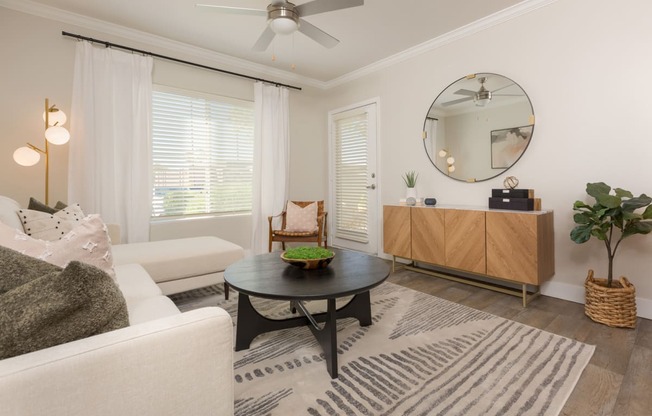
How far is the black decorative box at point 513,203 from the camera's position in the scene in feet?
8.69

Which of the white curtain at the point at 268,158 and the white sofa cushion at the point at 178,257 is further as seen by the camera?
the white curtain at the point at 268,158

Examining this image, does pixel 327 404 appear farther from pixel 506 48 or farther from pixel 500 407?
pixel 506 48

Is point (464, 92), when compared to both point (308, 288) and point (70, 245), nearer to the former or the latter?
point (308, 288)

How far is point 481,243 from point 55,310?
2.87 metres

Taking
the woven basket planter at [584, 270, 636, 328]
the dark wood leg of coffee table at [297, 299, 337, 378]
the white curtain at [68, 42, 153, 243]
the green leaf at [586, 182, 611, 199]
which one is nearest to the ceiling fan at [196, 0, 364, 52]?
the white curtain at [68, 42, 153, 243]

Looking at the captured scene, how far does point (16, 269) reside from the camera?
32.7 inches

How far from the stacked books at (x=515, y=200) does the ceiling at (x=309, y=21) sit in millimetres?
1694

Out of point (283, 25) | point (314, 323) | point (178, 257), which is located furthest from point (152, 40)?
point (314, 323)

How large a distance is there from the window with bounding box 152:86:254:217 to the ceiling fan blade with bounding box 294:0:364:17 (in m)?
2.12

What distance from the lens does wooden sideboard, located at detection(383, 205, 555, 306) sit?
98.1 inches

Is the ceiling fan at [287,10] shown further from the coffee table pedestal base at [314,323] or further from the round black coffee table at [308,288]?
the coffee table pedestal base at [314,323]

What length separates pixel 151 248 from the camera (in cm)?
261

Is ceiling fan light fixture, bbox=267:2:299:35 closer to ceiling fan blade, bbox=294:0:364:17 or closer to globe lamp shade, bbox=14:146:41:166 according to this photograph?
ceiling fan blade, bbox=294:0:364:17

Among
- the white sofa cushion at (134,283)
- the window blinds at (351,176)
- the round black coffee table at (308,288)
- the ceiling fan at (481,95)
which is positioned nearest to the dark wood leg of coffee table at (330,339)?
the round black coffee table at (308,288)
